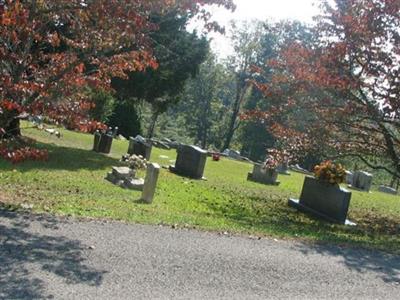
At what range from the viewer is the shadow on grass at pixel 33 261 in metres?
4.66

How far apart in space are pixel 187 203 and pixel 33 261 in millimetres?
7038

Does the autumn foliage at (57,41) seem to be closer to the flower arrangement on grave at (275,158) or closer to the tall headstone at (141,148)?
the flower arrangement on grave at (275,158)

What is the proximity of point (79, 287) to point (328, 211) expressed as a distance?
30.5ft

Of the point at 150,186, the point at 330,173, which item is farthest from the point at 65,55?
the point at 330,173

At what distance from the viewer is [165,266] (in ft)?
19.2

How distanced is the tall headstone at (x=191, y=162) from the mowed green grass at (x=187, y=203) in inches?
19.6

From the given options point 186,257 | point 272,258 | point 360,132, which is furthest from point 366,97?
point 186,257

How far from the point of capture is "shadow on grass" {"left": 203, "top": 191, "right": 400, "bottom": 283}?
7.62 meters

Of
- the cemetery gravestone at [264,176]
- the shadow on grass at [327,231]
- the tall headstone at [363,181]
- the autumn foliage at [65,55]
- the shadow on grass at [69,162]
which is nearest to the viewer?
the autumn foliage at [65,55]

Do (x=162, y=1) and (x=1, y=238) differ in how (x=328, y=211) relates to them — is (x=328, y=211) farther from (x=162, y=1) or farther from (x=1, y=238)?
(x=1, y=238)

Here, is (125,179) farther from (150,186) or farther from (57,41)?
(57,41)

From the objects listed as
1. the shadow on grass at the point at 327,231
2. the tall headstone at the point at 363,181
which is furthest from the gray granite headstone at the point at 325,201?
the tall headstone at the point at 363,181

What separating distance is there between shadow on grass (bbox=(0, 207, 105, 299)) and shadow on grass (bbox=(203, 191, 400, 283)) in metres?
3.57

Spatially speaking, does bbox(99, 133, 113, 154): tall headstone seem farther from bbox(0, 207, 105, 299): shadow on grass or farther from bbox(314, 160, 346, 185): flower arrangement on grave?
bbox(0, 207, 105, 299): shadow on grass
